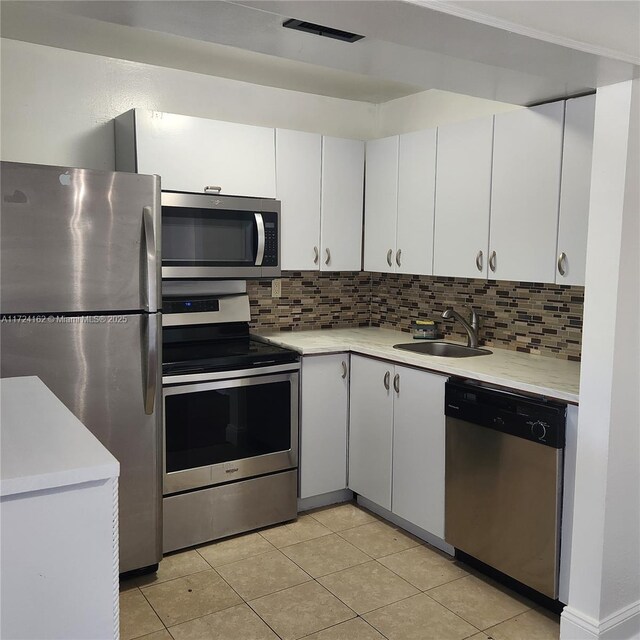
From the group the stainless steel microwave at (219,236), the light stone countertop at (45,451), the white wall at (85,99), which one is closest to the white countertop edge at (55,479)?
the light stone countertop at (45,451)

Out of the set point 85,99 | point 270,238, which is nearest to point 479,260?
point 270,238

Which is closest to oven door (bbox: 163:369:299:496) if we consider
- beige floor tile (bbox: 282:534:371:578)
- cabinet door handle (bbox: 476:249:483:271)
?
beige floor tile (bbox: 282:534:371:578)

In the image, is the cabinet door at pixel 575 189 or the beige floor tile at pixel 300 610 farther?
the cabinet door at pixel 575 189

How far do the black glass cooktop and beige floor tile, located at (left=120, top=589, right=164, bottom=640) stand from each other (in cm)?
91

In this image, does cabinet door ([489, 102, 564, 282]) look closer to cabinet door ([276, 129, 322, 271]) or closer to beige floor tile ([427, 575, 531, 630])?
cabinet door ([276, 129, 322, 271])

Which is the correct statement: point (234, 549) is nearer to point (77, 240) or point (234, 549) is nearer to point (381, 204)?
point (77, 240)

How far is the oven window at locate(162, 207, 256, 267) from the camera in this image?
3041 millimetres

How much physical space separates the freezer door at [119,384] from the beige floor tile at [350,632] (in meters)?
0.82

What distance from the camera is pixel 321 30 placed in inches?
73.7

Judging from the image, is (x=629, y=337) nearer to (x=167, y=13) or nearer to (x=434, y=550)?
(x=434, y=550)

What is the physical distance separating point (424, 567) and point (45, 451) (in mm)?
2086

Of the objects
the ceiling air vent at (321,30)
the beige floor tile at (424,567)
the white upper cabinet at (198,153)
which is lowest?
the beige floor tile at (424,567)

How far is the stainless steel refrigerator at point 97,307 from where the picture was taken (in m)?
2.39

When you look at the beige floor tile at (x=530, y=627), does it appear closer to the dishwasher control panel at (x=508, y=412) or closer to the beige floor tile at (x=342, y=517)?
the dishwasher control panel at (x=508, y=412)
